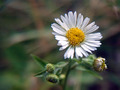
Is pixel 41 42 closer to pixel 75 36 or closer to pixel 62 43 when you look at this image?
pixel 75 36

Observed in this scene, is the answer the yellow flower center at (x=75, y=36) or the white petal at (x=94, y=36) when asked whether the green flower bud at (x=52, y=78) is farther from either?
the white petal at (x=94, y=36)

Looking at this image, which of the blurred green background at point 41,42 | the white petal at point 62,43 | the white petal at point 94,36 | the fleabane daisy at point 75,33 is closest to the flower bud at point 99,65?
the fleabane daisy at point 75,33

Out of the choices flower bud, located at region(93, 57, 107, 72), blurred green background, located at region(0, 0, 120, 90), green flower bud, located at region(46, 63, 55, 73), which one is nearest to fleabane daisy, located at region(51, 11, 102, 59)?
flower bud, located at region(93, 57, 107, 72)

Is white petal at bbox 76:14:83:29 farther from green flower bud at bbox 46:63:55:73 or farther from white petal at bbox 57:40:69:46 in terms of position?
green flower bud at bbox 46:63:55:73

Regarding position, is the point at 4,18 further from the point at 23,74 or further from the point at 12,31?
the point at 23,74

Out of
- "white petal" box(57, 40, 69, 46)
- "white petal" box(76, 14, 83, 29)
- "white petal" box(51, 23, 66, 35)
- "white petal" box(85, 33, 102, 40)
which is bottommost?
"white petal" box(57, 40, 69, 46)

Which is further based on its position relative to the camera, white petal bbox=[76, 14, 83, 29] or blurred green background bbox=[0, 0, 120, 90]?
blurred green background bbox=[0, 0, 120, 90]

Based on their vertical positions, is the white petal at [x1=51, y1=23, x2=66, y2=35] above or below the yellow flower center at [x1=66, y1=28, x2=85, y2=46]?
above

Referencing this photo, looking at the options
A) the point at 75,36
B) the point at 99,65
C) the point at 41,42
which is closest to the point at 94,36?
the point at 75,36
